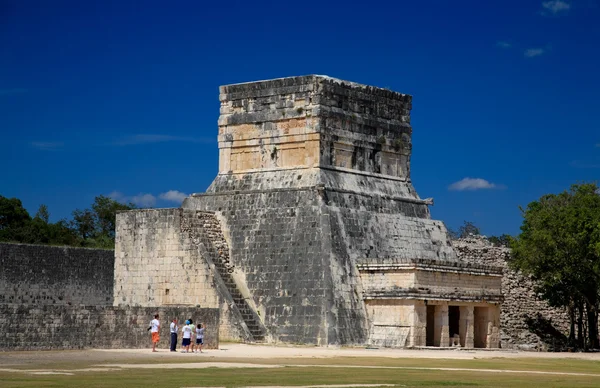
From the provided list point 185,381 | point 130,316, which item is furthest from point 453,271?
point 185,381

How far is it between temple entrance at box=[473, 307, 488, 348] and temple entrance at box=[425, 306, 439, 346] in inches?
54.8

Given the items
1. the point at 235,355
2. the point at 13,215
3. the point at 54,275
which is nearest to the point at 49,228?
the point at 13,215

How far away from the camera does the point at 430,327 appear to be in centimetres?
3462

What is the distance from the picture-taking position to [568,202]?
4284cm

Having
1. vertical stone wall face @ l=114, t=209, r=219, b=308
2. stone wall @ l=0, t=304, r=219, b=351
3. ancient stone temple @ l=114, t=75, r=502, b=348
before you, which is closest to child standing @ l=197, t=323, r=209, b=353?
stone wall @ l=0, t=304, r=219, b=351

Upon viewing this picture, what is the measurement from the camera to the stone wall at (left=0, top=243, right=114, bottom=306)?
4025 cm

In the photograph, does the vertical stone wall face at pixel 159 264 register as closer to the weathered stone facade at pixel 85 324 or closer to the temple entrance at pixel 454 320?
the weathered stone facade at pixel 85 324

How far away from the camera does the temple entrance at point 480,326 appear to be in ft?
115

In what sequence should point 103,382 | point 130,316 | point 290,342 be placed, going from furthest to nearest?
point 290,342 < point 130,316 < point 103,382

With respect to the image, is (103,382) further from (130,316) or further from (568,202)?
(568,202)

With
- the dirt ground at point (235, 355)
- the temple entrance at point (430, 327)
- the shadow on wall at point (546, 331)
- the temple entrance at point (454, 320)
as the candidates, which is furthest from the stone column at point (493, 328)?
the shadow on wall at point (546, 331)

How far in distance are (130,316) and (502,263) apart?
60.9 ft

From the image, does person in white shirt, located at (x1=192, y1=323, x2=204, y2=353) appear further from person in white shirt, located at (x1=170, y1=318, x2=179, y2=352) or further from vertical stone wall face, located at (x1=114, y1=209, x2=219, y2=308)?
vertical stone wall face, located at (x1=114, y1=209, x2=219, y2=308)

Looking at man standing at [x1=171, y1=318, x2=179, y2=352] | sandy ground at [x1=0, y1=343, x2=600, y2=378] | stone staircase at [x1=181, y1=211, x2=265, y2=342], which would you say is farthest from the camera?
stone staircase at [x1=181, y1=211, x2=265, y2=342]
